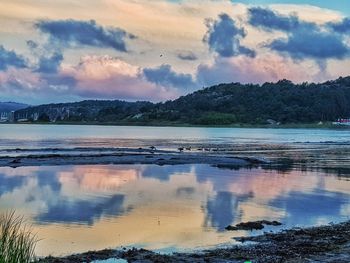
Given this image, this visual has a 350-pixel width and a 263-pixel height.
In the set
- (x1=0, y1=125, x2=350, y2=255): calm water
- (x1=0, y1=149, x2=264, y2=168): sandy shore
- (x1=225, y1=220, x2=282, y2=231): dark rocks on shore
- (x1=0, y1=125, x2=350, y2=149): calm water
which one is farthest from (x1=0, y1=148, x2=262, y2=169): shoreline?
(x1=225, y1=220, x2=282, y2=231): dark rocks on shore

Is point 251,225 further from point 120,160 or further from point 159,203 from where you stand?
point 120,160

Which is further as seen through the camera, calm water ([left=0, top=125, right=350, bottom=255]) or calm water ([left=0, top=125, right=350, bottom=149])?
calm water ([left=0, top=125, right=350, bottom=149])

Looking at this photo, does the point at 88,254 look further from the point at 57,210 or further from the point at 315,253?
the point at 57,210

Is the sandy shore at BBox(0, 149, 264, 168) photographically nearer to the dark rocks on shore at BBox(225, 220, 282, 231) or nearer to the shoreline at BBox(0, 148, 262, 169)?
the shoreline at BBox(0, 148, 262, 169)

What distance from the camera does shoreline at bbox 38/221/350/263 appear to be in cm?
1372

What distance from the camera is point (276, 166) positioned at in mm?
47500

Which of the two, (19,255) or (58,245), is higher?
(19,255)

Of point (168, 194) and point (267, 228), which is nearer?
point (267, 228)

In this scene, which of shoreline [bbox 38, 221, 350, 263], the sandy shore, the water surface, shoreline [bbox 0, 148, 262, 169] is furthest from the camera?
the sandy shore

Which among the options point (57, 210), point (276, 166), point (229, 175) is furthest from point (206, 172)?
point (57, 210)

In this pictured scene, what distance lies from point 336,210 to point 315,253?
31.8 ft

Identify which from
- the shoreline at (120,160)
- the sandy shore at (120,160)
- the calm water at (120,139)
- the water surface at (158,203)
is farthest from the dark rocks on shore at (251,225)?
the calm water at (120,139)

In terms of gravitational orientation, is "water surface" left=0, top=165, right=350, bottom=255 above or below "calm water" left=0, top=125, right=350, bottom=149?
below

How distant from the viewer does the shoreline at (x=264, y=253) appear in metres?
13.7
